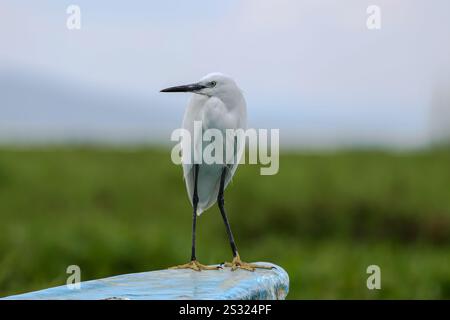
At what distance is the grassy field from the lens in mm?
8039

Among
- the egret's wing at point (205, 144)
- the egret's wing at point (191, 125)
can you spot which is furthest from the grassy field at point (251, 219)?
the egret's wing at point (191, 125)

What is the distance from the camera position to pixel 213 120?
4160 mm

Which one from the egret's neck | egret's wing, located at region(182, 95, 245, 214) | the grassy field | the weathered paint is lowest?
the grassy field

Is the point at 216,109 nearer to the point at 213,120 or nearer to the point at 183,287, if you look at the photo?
the point at 213,120

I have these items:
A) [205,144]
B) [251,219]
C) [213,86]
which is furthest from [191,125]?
[251,219]

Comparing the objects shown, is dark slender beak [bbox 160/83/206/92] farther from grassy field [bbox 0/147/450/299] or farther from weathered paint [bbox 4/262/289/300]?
grassy field [bbox 0/147/450/299]

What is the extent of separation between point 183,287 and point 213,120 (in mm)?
869

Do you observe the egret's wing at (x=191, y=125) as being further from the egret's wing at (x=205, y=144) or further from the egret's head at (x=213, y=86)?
the egret's head at (x=213, y=86)

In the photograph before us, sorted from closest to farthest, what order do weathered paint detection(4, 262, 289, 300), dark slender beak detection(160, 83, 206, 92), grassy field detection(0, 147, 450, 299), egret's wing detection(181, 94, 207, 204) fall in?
1. weathered paint detection(4, 262, 289, 300)
2. dark slender beak detection(160, 83, 206, 92)
3. egret's wing detection(181, 94, 207, 204)
4. grassy field detection(0, 147, 450, 299)

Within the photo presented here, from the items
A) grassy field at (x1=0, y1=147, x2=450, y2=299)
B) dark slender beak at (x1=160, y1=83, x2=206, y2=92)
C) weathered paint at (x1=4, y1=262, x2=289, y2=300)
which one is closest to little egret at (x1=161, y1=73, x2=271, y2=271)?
dark slender beak at (x1=160, y1=83, x2=206, y2=92)

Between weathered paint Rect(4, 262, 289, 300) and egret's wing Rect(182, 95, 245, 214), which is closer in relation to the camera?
weathered paint Rect(4, 262, 289, 300)

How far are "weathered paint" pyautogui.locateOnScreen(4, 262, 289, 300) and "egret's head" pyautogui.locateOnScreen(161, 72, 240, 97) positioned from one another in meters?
0.88

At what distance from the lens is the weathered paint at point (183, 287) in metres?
3.57
